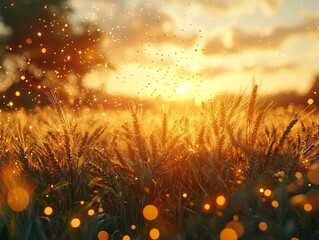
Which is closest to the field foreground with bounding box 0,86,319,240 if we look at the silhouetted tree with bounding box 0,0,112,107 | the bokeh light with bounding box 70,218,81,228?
the bokeh light with bounding box 70,218,81,228

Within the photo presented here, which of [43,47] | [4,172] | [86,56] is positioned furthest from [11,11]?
[4,172]

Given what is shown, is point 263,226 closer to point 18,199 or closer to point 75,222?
point 75,222

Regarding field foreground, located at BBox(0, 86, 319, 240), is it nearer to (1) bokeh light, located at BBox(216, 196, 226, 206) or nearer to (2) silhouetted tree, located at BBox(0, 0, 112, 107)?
(1) bokeh light, located at BBox(216, 196, 226, 206)

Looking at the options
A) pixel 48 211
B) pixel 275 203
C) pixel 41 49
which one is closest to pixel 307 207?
pixel 275 203

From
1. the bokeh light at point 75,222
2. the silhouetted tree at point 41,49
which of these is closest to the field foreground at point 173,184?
the bokeh light at point 75,222

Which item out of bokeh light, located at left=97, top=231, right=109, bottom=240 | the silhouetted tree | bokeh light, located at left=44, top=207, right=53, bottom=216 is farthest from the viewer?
the silhouetted tree

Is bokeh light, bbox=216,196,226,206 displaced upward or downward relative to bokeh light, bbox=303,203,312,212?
downward

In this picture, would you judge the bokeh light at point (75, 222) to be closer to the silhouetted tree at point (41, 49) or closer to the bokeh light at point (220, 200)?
the bokeh light at point (220, 200)

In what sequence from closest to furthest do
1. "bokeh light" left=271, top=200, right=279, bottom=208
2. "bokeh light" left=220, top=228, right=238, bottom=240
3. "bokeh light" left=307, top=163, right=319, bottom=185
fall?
"bokeh light" left=220, top=228, right=238, bottom=240
"bokeh light" left=271, top=200, right=279, bottom=208
"bokeh light" left=307, top=163, right=319, bottom=185

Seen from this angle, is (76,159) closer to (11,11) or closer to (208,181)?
(208,181)
